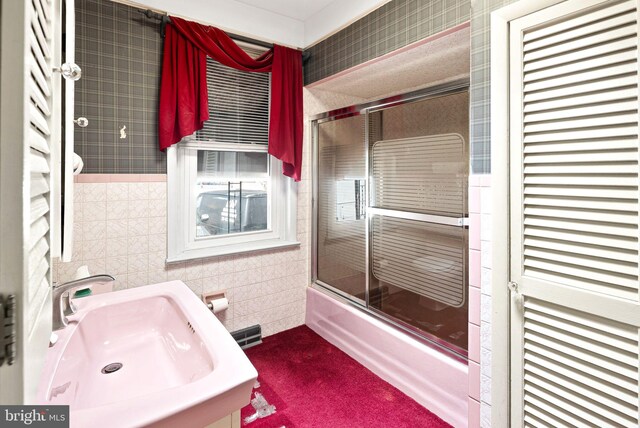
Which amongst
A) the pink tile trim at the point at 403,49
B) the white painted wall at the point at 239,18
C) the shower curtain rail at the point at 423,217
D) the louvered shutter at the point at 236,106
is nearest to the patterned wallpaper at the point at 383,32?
the pink tile trim at the point at 403,49

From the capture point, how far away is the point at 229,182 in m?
2.41

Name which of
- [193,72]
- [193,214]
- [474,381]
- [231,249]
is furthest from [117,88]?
[474,381]

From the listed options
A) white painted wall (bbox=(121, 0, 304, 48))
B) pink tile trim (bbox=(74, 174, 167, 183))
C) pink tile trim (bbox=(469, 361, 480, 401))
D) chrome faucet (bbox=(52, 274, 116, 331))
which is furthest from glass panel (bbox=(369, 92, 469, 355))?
chrome faucet (bbox=(52, 274, 116, 331))

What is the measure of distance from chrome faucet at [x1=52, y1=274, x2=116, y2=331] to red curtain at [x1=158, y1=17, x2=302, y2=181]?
105 cm

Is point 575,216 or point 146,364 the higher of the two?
point 575,216

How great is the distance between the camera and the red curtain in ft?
6.45

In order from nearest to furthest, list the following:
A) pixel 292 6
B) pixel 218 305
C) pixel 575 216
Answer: pixel 575 216 → pixel 218 305 → pixel 292 6

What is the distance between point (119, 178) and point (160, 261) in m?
0.56

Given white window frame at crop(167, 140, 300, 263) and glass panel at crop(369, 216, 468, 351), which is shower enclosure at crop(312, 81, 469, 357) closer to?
glass panel at crop(369, 216, 468, 351)

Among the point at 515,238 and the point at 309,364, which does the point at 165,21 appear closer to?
the point at 515,238

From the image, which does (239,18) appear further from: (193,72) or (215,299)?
(215,299)

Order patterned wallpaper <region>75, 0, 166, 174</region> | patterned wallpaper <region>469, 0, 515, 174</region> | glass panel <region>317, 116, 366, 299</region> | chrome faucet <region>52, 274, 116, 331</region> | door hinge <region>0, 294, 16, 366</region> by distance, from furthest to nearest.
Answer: glass panel <region>317, 116, 366, 299</region> < patterned wallpaper <region>75, 0, 166, 174</region> < patterned wallpaper <region>469, 0, 515, 174</region> < chrome faucet <region>52, 274, 116, 331</region> < door hinge <region>0, 294, 16, 366</region>

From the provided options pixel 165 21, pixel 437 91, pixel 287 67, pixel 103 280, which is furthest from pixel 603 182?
pixel 165 21

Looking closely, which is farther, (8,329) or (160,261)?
(160,261)
